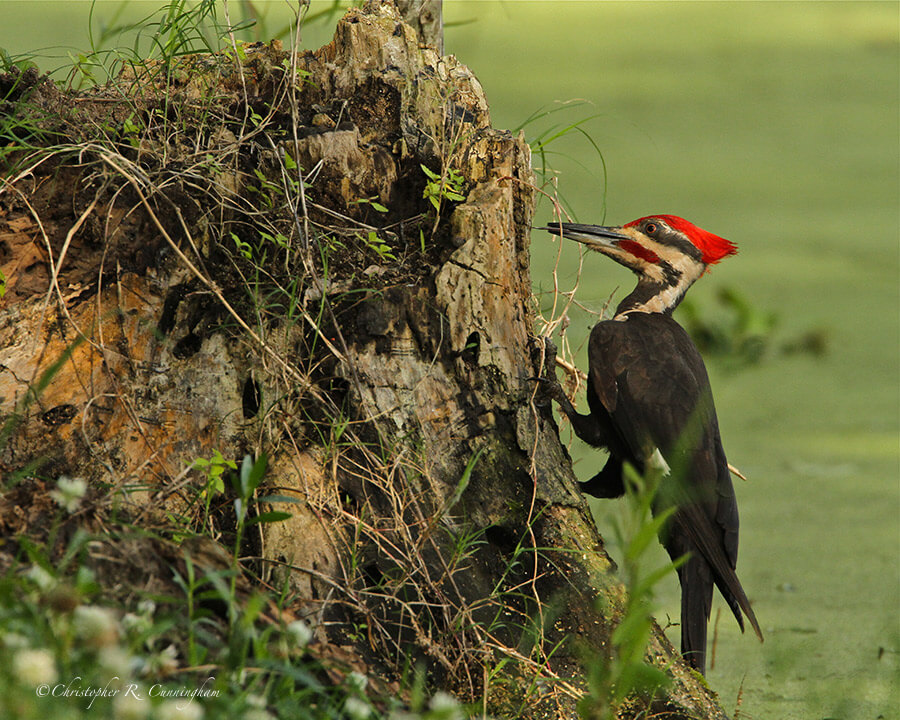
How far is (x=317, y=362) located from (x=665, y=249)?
137 cm

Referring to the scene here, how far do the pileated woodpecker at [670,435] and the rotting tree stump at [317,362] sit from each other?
1.09 ft

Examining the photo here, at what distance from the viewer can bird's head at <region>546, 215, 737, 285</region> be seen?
2785 millimetres

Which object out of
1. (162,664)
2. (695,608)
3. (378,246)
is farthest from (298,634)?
(695,608)

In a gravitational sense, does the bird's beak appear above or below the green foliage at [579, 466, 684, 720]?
above

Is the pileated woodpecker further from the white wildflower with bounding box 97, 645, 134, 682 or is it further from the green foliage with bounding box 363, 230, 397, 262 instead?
the white wildflower with bounding box 97, 645, 134, 682

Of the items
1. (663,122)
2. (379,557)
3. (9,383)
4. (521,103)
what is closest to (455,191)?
(379,557)

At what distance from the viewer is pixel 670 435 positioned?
7.81 feet

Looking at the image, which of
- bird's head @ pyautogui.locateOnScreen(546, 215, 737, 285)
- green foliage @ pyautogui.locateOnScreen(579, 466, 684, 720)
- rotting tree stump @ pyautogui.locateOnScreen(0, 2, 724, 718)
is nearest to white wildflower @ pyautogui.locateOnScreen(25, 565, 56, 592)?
rotting tree stump @ pyautogui.locateOnScreen(0, 2, 724, 718)

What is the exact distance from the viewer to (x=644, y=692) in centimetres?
173

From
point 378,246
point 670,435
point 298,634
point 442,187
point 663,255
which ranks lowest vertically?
point 670,435

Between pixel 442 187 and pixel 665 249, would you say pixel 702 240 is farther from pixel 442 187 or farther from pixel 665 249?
pixel 442 187

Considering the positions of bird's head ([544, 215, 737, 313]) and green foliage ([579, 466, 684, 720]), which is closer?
green foliage ([579, 466, 684, 720])

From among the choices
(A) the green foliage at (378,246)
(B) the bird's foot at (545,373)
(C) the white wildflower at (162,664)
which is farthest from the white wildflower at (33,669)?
(B) the bird's foot at (545,373)

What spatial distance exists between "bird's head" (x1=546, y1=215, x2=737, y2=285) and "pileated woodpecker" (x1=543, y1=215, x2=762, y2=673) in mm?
81
